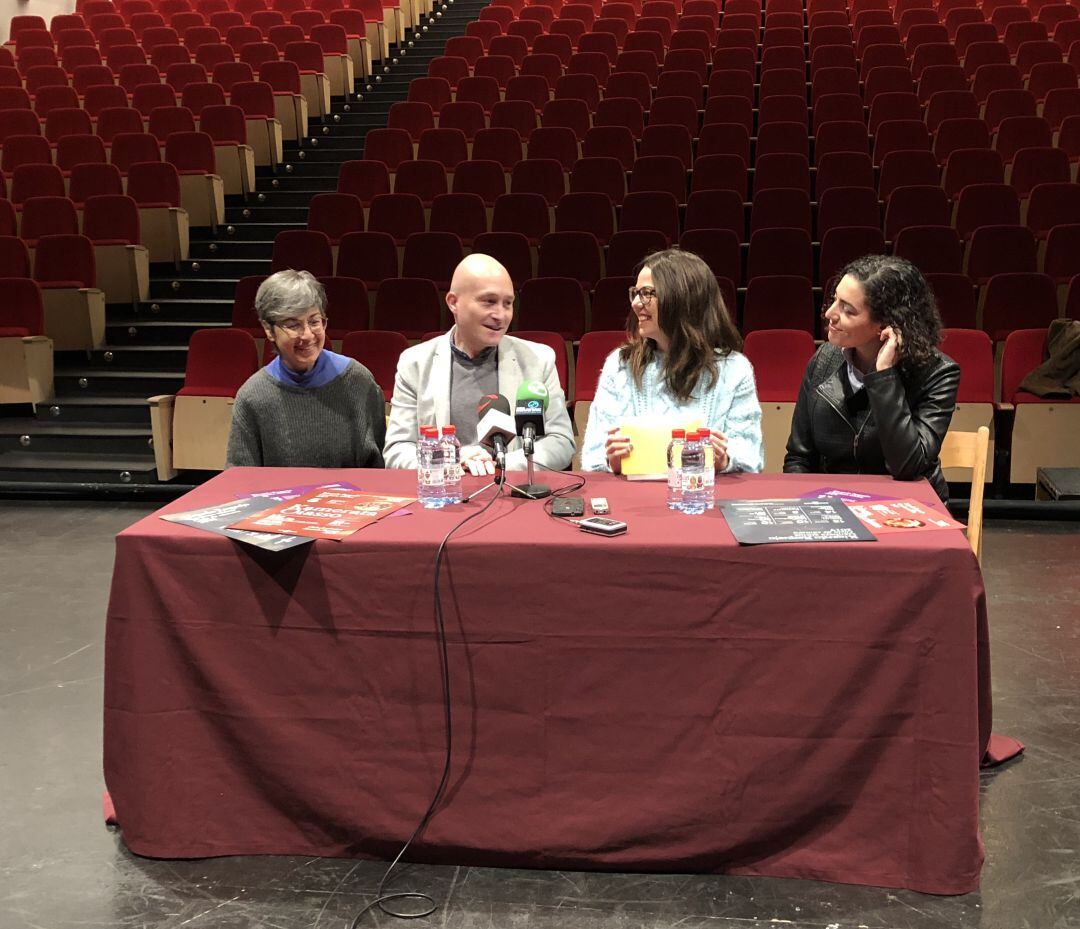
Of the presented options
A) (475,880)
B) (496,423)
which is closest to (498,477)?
(496,423)

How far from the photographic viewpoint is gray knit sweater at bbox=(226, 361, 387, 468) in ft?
8.91

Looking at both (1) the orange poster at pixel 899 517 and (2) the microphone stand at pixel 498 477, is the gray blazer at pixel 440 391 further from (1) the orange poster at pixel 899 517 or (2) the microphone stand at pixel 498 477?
(1) the orange poster at pixel 899 517

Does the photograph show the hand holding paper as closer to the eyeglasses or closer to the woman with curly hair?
the woman with curly hair

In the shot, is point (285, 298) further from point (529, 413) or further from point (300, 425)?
point (529, 413)

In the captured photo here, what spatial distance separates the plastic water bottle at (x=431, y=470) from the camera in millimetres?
2207

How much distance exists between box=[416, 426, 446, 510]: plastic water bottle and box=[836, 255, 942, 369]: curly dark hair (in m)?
0.97

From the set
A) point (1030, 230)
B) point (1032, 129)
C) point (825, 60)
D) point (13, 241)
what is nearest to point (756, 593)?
point (1030, 230)

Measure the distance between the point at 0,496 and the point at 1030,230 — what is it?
5138mm

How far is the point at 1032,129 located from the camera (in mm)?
6734

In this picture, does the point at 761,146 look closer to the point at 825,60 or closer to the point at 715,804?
the point at 825,60

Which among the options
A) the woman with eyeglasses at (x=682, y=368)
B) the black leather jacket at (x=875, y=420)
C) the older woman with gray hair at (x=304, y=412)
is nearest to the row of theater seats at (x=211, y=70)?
the older woman with gray hair at (x=304, y=412)

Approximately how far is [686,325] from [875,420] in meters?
0.45

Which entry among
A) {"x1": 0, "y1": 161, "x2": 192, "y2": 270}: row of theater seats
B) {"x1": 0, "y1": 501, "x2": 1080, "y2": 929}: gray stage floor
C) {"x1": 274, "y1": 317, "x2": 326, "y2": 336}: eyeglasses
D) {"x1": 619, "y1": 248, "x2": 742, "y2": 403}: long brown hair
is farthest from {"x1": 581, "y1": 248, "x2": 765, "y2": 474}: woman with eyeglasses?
{"x1": 0, "y1": 161, "x2": 192, "y2": 270}: row of theater seats

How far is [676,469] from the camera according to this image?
218 cm
